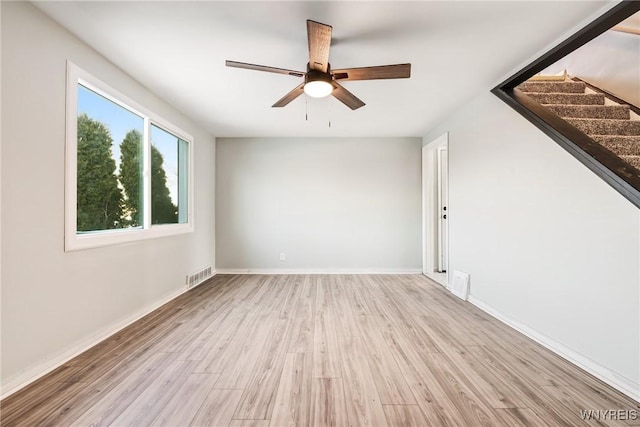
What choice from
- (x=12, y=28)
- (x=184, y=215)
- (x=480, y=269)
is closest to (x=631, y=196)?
(x=480, y=269)

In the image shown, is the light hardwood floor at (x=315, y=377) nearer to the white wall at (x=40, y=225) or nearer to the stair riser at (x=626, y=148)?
the white wall at (x=40, y=225)

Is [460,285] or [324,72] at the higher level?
[324,72]

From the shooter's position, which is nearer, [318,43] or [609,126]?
[318,43]

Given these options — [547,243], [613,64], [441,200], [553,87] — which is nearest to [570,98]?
[553,87]

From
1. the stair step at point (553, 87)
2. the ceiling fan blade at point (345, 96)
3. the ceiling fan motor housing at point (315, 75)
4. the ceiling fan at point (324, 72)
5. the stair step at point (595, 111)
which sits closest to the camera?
the ceiling fan at point (324, 72)

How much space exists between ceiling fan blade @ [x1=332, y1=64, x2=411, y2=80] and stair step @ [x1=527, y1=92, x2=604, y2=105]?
5.91ft

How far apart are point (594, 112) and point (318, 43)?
272cm

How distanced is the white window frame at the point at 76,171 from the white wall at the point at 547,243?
12.0 feet

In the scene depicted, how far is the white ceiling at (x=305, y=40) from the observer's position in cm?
170

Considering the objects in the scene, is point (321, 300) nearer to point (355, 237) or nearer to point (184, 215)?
point (355, 237)

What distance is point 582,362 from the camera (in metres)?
1.83

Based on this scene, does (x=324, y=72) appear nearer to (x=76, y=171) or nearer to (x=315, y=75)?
(x=315, y=75)

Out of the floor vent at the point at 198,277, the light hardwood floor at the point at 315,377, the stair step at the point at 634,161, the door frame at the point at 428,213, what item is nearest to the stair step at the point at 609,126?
the stair step at the point at 634,161

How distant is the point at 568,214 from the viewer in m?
1.95
